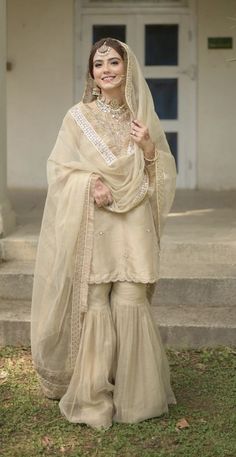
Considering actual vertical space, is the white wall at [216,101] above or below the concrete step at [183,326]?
above

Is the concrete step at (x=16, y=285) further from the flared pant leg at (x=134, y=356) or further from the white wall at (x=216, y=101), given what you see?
the white wall at (x=216, y=101)

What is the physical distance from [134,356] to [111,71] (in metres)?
1.38

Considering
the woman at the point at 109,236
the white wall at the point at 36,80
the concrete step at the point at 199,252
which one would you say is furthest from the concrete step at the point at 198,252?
the white wall at the point at 36,80

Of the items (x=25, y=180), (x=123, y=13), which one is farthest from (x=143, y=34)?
(x=25, y=180)

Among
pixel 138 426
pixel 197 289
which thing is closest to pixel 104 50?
pixel 138 426

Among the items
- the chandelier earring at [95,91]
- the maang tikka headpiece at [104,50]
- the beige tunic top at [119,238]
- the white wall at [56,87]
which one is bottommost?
the beige tunic top at [119,238]

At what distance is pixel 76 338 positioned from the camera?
3.96 metres

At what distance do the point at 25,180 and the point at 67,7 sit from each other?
205 centimetres

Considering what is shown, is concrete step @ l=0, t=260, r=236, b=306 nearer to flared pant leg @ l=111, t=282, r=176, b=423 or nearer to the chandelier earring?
flared pant leg @ l=111, t=282, r=176, b=423

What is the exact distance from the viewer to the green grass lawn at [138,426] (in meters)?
3.77

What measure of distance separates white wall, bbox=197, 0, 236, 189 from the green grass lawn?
15.4 feet

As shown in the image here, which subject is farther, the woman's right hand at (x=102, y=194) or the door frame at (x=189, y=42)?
the door frame at (x=189, y=42)

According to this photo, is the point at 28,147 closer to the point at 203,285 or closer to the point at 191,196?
the point at 191,196

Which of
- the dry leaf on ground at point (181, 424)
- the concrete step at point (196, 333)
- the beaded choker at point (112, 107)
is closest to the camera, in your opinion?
the beaded choker at point (112, 107)
